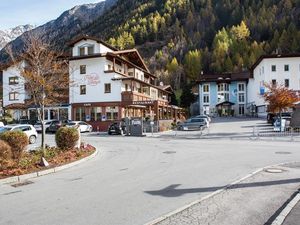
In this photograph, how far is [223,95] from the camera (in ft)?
290

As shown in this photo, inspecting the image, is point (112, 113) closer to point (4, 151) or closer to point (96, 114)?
point (96, 114)

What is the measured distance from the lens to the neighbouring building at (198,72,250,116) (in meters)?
87.2

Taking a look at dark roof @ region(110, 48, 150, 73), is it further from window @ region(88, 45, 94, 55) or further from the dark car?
the dark car

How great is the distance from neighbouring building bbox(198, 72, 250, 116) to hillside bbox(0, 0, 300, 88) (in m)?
31.1

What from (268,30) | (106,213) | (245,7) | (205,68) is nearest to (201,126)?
Result: (106,213)

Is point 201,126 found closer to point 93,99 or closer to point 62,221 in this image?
point 93,99

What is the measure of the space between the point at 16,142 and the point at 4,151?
95 cm

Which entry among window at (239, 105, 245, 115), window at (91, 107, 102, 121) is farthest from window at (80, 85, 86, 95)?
window at (239, 105, 245, 115)

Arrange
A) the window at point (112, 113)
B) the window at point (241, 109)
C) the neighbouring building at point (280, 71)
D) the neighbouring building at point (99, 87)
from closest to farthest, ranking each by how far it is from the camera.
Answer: the neighbouring building at point (99, 87) → the window at point (112, 113) → the neighbouring building at point (280, 71) → the window at point (241, 109)

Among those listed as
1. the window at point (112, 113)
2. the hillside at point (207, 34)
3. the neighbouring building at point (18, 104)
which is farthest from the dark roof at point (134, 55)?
the hillside at point (207, 34)

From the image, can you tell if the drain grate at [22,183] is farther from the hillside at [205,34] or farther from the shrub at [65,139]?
the hillside at [205,34]

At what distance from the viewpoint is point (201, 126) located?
42.2 meters

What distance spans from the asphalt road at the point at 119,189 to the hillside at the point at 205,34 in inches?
4190

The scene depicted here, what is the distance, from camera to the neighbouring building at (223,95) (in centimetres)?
8725
